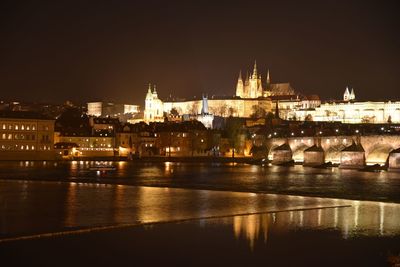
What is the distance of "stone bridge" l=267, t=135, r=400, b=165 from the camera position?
198 ft

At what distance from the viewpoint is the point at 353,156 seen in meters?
60.5

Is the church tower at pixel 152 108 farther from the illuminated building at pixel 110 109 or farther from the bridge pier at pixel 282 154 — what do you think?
the bridge pier at pixel 282 154

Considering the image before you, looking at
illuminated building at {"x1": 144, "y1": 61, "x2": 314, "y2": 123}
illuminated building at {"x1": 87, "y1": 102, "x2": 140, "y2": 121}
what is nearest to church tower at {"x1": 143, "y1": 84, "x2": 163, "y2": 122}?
illuminated building at {"x1": 144, "y1": 61, "x2": 314, "y2": 123}

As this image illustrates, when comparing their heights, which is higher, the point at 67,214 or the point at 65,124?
the point at 65,124

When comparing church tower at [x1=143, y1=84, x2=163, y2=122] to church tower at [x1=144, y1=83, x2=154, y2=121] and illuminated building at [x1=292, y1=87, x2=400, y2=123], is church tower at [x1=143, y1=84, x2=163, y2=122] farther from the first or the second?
illuminated building at [x1=292, y1=87, x2=400, y2=123]

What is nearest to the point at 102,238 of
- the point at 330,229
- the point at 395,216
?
the point at 330,229

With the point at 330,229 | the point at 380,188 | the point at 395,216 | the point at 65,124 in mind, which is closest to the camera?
the point at 330,229

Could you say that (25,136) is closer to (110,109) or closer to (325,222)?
(325,222)

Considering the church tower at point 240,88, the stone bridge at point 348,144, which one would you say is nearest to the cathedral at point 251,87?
the church tower at point 240,88

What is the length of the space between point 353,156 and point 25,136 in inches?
1278

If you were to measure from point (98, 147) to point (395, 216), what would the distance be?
206 feet

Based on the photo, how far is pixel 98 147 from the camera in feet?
261

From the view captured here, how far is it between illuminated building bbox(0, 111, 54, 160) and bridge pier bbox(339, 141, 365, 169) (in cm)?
2966

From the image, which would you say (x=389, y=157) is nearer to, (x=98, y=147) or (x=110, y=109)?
(x=98, y=147)
